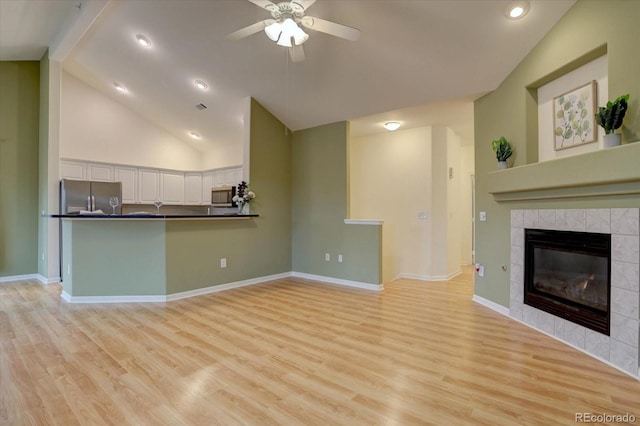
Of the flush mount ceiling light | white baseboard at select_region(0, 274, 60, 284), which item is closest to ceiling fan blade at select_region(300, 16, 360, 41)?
the flush mount ceiling light

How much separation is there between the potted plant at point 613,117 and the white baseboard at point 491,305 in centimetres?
201

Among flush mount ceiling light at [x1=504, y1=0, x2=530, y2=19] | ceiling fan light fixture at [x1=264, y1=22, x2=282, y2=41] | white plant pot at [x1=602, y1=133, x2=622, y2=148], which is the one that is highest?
flush mount ceiling light at [x1=504, y1=0, x2=530, y2=19]

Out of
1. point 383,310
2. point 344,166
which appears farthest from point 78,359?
point 344,166

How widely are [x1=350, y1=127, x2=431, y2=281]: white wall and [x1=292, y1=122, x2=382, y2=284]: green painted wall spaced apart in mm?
737

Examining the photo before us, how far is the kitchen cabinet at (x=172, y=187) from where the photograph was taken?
7227 mm

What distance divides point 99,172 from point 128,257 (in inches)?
127

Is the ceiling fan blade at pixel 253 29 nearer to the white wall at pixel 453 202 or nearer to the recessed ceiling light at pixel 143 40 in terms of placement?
the recessed ceiling light at pixel 143 40

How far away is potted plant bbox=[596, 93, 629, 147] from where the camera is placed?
7.64 ft

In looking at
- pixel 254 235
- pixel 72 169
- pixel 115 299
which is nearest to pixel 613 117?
pixel 254 235

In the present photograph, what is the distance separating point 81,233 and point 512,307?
16.8ft

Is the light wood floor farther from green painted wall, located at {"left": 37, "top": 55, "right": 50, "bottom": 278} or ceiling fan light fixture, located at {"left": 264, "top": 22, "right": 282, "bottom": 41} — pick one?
ceiling fan light fixture, located at {"left": 264, "top": 22, "right": 282, "bottom": 41}

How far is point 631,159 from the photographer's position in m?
2.19

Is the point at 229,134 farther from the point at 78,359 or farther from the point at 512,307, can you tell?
the point at 512,307

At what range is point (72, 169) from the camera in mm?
5926
